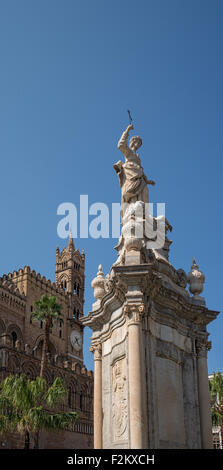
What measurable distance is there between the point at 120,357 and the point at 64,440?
41.8 m

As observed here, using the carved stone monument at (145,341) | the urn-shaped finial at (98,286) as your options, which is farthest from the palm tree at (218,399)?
the urn-shaped finial at (98,286)

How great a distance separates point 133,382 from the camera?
10.1m

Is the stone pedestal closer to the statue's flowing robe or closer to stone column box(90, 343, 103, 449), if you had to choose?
stone column box(90, 343, 103, 449)

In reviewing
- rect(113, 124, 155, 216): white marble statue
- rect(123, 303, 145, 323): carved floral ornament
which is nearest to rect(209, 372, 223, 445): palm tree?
rect(113, 124, 155, 216): white marble statue

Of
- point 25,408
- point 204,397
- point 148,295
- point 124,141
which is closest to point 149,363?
point 148,295

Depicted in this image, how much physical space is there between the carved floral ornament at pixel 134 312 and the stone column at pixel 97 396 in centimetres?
222

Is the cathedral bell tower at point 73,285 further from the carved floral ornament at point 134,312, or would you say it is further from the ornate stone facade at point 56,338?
the carved floral ornament at point 134,312

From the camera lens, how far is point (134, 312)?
10.7m

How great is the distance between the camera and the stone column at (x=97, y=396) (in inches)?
461

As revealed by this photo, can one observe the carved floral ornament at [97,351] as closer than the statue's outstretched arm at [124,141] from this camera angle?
Yes

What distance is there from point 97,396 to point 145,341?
7.59ft

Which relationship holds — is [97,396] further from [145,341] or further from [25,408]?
[25,408]

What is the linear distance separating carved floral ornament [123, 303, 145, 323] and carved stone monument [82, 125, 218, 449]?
20 mm
